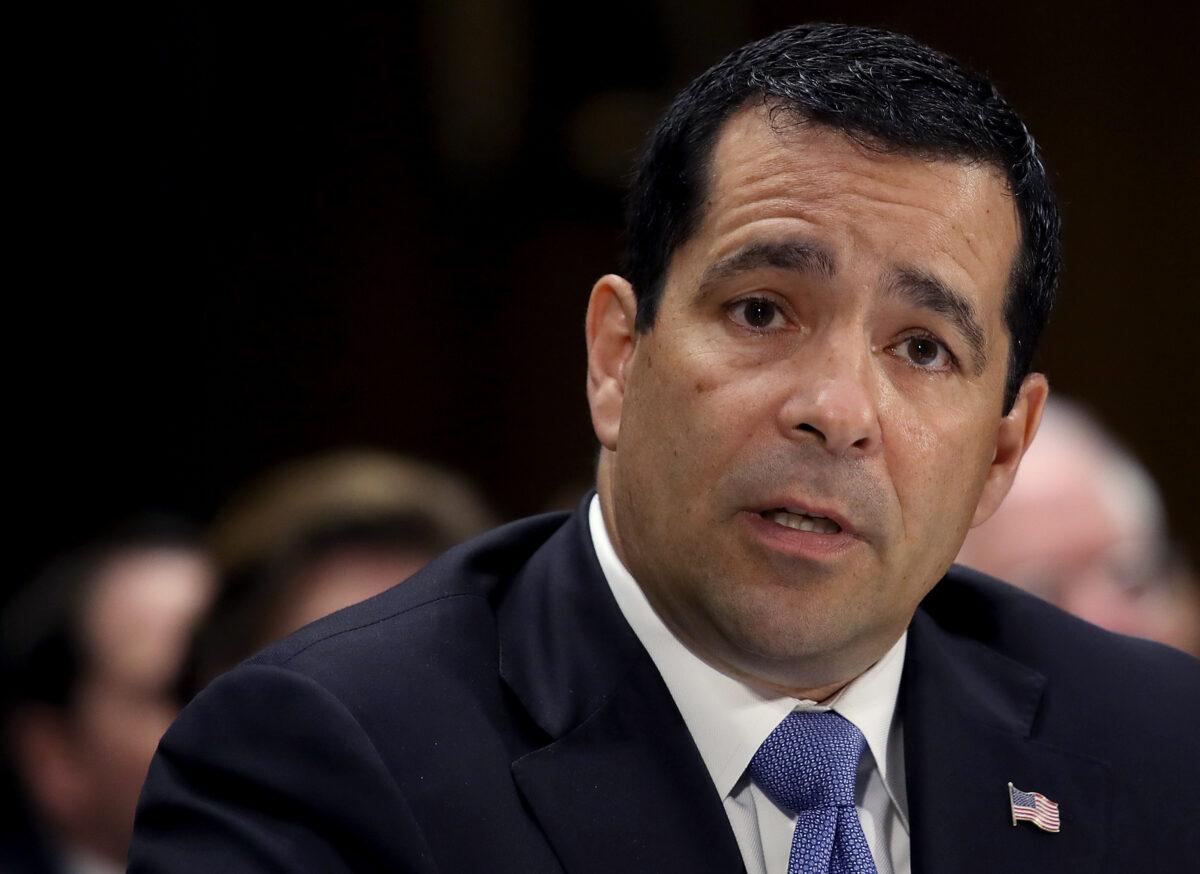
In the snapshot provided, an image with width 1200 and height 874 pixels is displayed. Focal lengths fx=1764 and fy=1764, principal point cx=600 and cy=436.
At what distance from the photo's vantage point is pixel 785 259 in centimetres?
201

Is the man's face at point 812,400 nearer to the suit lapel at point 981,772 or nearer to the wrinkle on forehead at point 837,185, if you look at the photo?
the wrinkle on forehead at point 837,185

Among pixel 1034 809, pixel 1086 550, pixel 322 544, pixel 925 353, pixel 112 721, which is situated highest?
pixel 925 353

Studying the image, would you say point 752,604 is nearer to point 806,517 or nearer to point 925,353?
point 806,517

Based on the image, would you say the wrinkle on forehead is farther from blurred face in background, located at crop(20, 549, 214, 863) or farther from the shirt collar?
blurred face in background, located at crop(20, 549, 214, 863)

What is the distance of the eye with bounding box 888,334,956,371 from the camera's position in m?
2.07

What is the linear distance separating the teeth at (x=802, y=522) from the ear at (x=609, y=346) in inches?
12.3

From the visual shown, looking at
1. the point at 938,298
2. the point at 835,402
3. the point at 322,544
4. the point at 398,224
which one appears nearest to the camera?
the point at 835,402

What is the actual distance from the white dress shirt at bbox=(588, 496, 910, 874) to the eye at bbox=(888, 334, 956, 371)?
0.37 meters

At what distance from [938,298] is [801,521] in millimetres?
310

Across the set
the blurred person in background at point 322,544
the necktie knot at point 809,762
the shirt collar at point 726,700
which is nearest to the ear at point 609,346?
the shirt collar at point 726,700

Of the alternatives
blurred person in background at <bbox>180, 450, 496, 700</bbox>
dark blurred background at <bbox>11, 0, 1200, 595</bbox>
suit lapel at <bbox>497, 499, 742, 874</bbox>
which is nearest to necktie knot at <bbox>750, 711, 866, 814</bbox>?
suit lapel at <bbox>497, 499, 742, 874</bbox>

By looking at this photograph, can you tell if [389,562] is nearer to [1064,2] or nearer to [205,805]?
[205,805]

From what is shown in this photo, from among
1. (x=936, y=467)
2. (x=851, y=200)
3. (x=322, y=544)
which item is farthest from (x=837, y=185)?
(x=322, y=544)

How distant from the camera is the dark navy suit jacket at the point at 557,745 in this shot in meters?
1.87
